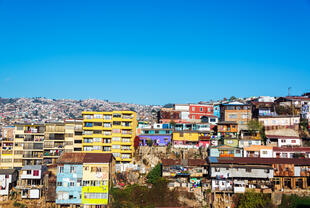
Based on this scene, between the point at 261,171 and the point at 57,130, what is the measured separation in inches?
1169

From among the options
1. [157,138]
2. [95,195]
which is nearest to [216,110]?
[157,138]

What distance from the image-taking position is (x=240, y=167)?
1619 inches

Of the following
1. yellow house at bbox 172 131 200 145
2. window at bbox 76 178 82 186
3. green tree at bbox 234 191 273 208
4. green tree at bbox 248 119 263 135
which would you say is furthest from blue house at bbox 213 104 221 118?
window at bbox 76 178 82 186

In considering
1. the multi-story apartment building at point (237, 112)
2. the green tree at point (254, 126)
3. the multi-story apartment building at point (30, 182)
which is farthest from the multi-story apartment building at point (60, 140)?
the green tree at point (254, 126)

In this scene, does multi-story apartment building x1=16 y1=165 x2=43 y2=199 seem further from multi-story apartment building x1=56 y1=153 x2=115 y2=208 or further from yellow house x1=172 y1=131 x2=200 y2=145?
yellow house x1=172 y1=131 x2=200 y2=145

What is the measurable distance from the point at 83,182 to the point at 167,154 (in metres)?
13.2

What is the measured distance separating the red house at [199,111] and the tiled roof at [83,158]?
76.3 feet

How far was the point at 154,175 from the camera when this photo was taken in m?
41.9

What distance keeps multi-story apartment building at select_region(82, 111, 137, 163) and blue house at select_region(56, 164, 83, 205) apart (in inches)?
290

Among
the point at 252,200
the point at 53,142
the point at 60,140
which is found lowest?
the point at 252,200

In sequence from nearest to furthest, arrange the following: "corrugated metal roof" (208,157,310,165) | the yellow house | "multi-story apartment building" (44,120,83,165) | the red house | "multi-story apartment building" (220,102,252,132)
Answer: "corrugated metal roof" (208,157,310,165) → "multi-story apartment building" (44,120,83,165) → the yellow house → "multi-story apartment building" (220,102,252,132) → the red house

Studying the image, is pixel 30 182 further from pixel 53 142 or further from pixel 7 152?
pixel 7 152

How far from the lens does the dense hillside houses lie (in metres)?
40.7

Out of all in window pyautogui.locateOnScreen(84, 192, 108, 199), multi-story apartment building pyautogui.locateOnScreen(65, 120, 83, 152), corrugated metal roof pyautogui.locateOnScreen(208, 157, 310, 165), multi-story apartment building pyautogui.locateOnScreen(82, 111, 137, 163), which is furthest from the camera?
multi-story apartment building pyautogui.locateOnScreen(65, 120, 83, 152)
